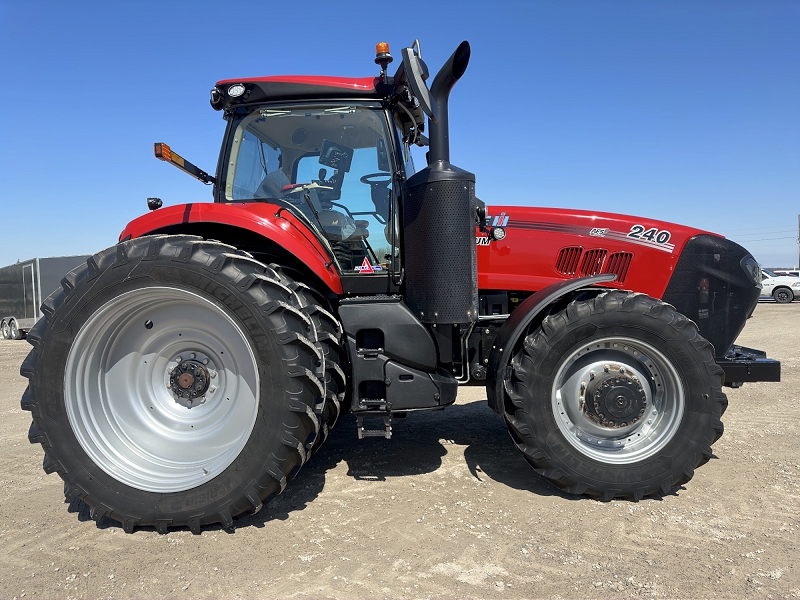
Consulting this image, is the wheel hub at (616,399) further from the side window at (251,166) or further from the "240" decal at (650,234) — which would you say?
the side window at (251,166)

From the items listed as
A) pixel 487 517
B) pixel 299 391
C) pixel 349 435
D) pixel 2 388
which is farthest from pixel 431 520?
pixel 2 388

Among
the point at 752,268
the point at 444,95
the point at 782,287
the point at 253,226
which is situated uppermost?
the point at 444,95

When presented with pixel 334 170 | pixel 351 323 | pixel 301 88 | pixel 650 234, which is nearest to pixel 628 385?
pixel 650 234

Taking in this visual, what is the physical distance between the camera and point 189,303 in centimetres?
288

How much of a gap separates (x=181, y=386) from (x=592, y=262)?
2.79m

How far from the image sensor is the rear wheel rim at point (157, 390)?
8.80 feet

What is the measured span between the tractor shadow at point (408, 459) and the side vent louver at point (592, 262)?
1.38 meters

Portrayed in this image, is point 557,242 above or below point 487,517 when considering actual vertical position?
above

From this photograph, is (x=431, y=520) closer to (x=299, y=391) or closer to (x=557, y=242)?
(x=299, y=391)

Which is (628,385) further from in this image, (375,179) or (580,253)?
(375,179)

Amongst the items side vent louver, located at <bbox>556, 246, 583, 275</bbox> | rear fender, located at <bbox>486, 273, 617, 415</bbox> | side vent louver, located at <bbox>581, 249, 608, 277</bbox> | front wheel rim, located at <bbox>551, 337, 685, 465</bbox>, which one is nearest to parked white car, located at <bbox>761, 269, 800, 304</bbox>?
side vent louver, located at <bbox>581, 249, 608, 277</bbox>

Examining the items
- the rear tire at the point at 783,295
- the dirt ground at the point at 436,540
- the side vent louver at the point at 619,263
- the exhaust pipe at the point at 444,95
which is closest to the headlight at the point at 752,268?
Result: the side vent louver at the point at 619,263

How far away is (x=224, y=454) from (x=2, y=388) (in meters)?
6.41

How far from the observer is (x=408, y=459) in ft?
11.7
